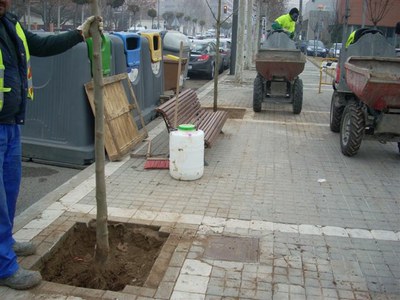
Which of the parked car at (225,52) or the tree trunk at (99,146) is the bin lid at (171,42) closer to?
the parked car at (225,52)

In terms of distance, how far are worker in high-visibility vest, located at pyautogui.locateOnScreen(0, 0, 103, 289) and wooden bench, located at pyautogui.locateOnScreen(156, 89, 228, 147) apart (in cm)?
281

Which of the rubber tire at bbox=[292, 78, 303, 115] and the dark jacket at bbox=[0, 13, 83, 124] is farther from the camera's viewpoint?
the rubber tire at bbox=[292, 78, 303, 115]

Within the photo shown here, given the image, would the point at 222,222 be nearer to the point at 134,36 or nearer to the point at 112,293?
the point at 112,293

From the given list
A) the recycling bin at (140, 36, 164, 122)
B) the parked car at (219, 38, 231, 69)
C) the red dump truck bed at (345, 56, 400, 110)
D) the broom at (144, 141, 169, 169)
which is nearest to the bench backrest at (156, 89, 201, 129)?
the broom at (144, 141, 169, 169)

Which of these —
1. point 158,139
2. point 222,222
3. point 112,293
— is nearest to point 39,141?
point 158,139

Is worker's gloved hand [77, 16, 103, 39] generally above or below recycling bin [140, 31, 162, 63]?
above

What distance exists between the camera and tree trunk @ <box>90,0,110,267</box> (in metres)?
3.39

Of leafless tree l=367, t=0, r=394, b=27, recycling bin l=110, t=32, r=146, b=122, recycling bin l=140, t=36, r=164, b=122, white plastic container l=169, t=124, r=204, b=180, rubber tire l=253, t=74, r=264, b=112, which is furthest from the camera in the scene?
leafless tree l=367, t=0, r=394, b=27

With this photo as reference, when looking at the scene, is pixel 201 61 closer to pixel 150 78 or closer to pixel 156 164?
pixel 150 78

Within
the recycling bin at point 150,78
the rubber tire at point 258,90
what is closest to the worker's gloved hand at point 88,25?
the recycling bin at point 150,78

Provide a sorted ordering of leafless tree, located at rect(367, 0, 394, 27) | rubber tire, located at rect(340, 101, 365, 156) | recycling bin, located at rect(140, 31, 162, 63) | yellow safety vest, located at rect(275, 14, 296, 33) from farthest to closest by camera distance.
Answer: leafless tree, located at rect(367, 0, 394, 27) → yellow safety vest, located at rect(275, 14, 296, 33) → recycling bin, located at rect(140, 31, 162, 63) → rubber tire, located at rect(340, 101, 365, 156)

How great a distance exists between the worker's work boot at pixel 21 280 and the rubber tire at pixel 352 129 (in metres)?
4.95

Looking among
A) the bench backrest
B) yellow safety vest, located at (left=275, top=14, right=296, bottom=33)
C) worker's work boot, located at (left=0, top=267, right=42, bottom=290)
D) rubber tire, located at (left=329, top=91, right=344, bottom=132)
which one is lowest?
worker's work boot, located at (left=0, top=267, right=42, bottom=290)

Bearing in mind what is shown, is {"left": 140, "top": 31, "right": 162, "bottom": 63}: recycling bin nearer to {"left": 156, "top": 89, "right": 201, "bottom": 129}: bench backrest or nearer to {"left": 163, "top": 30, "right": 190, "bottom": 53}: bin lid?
{"left": 156, "top": 89, "right": 201, "bottom": 129}: bench backrest
